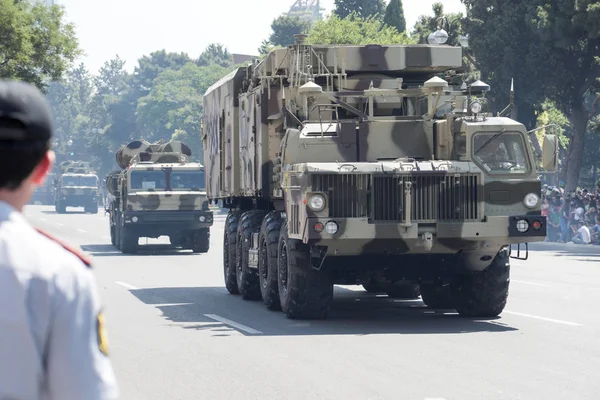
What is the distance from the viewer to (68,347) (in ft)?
9.57

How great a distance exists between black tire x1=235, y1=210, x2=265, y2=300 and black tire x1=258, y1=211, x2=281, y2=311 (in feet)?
3.57

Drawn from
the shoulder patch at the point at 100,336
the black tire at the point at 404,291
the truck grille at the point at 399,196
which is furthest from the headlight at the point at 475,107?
the shoulder patch at the point at 100,336

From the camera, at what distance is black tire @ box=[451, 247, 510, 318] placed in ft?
48.9

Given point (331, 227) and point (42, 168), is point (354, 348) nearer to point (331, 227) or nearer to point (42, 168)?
point (331, 227)

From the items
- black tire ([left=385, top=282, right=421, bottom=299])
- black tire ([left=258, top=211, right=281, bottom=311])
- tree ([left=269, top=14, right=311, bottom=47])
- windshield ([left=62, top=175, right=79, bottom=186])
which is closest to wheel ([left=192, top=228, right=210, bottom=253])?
black tire ([left=385, top=282, right=421, bottom=299])

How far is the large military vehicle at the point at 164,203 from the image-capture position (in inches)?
1264

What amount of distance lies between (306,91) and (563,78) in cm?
3239

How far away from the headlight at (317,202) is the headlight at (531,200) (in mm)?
2193

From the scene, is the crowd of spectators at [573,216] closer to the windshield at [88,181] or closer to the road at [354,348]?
the road at [354,348]

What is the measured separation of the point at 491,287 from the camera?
14.9 meters

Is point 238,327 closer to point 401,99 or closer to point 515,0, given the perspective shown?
point 401,99

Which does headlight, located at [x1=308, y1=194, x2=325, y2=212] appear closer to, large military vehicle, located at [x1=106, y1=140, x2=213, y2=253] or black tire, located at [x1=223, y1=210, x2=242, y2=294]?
black tire, located at [x1=223, y1=210, x2=242, y2=294]

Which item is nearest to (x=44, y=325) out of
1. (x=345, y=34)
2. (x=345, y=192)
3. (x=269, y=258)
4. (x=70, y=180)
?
(x=345, y=192)

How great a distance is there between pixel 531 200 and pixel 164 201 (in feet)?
61.1
